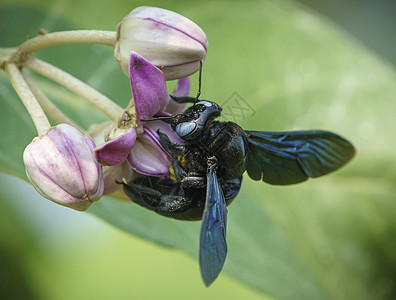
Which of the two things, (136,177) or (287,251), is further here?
(287,251)

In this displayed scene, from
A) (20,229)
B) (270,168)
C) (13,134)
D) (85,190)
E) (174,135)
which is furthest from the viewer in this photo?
(20,229)

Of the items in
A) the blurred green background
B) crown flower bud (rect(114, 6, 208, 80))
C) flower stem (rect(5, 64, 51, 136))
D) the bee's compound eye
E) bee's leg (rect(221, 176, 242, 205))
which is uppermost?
crown flower bud (rect(114, 6, 208, 80))

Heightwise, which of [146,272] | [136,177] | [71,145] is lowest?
[146,272]

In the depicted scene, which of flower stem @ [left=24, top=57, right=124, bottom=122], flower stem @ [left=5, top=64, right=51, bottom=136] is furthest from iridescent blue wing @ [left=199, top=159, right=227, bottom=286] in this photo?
flower stem @ [left=5, top=64, right=51, bottom=136]

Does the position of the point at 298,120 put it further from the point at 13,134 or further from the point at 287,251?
the point at 13,134

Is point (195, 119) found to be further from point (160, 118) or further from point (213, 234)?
point (213, 234)

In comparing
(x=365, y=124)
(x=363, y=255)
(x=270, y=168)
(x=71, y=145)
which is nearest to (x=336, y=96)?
(x=365, y=124)

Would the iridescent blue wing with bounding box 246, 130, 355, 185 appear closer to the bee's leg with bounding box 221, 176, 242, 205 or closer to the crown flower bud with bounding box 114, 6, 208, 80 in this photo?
the bee's leg with bounding box 221, 176, 242, 205
